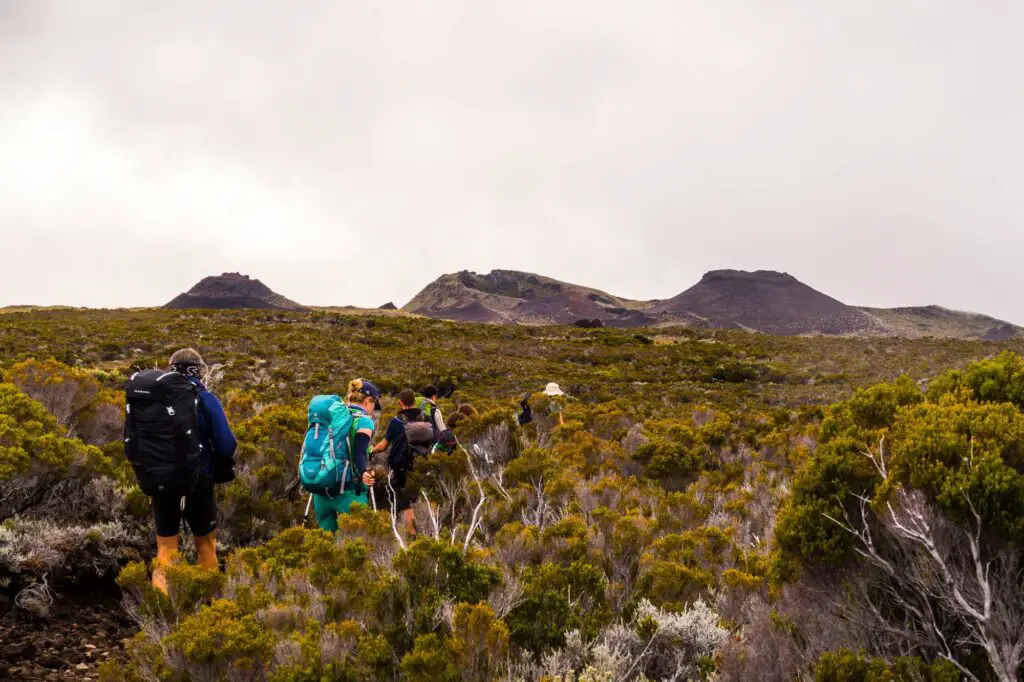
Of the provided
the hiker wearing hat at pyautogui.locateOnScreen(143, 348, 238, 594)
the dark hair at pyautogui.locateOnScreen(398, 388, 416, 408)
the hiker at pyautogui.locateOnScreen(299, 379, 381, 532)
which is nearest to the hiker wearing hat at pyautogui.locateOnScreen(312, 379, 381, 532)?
the hiker at pyautogui.locateOnScreen(299, 379, 381, 532)

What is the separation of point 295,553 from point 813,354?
1456 inches

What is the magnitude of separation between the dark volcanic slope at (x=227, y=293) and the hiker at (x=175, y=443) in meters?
177

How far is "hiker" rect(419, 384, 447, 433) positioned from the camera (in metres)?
7.14

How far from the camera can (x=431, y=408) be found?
24.1 ft

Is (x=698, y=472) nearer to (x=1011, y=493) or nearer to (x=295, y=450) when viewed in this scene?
(x=295, y=450)

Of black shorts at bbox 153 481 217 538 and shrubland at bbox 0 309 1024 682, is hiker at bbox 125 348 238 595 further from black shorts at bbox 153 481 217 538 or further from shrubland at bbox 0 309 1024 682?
shrubland at bbox 0 309 1024 682

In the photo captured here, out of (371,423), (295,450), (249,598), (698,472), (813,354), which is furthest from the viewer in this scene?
(813,354)

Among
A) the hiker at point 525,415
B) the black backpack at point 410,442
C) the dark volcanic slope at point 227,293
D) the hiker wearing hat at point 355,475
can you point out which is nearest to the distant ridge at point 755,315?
the dark volcanic slope at point 227,293

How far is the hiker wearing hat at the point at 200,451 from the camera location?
12.5 ft

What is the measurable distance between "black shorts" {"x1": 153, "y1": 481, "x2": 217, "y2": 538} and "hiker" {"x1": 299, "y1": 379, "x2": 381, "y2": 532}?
28.6 inches

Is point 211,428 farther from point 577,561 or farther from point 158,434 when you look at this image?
point 577,561

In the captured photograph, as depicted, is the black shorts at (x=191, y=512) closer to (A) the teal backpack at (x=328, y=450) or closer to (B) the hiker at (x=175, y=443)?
(B) the hiker at (x=175, y=443)

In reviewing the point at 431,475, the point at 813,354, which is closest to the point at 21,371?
the point at 431,475

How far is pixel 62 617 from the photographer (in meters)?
4.01
